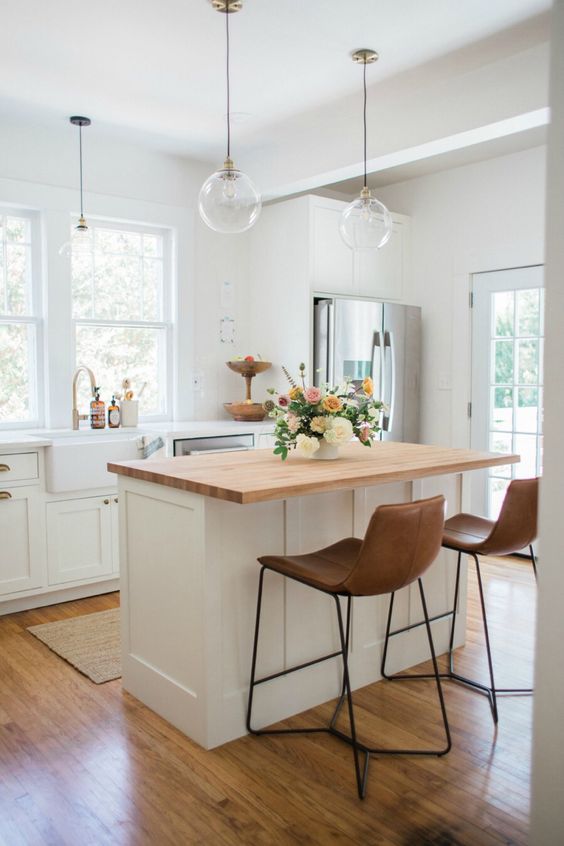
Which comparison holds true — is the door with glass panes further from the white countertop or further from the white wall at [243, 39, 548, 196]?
the white countertop

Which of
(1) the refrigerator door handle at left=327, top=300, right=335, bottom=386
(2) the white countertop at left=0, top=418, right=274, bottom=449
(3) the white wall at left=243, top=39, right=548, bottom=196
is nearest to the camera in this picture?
(3) the white wall at left=243, top=39, right=548, bottom=196

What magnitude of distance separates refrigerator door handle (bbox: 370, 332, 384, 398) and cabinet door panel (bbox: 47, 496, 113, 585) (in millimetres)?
1928

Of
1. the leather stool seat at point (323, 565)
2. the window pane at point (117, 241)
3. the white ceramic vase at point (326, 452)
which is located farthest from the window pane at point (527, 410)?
the window pane at point (117, 241)

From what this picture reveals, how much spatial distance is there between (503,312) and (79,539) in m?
3.11

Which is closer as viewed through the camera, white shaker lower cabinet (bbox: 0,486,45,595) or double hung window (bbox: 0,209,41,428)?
white shaker lower cabinet (bbox: 0,486,45,595)

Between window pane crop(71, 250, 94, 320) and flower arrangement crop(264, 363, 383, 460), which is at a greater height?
window pane crop(71, 250, 94, 320)

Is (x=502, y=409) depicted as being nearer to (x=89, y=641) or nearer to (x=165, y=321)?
(x=165, y=321)

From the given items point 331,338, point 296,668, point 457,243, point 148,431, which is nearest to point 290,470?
point 296,668

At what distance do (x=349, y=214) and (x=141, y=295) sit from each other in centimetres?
206

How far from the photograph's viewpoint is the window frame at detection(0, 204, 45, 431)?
4.25 m

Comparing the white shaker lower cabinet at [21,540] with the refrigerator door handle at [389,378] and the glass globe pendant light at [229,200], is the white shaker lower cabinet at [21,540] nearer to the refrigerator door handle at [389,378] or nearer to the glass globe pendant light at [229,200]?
the glass globe pendant light at [229,200]

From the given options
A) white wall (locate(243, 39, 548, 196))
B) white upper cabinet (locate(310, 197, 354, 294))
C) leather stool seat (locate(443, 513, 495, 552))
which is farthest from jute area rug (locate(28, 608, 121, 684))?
white wall (locate(243, 39, 548, 196))

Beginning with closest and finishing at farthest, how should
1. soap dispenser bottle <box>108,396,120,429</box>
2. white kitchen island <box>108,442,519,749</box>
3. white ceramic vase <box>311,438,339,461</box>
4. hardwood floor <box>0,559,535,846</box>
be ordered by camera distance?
1. hardwood floor <box>0,559,535,846</box>
2. white kitchen island <box>108,442,519,749</box>
3. white ceramic vase <box>311,438,339,461</box>
4. soap dispenser bottle <box>108,396,120,429</box>

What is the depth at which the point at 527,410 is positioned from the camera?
465 centimetres
